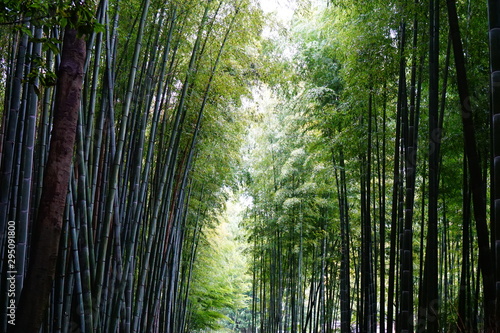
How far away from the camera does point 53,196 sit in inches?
73.9

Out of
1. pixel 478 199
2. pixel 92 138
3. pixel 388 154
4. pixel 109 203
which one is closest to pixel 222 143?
pixel 388 154

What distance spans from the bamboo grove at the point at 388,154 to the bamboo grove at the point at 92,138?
3.89 ft

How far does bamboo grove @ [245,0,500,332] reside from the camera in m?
2.97

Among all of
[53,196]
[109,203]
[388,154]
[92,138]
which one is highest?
[388,154]

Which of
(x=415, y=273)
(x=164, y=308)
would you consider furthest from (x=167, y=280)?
(x=415, y=273)

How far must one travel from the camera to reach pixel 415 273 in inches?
380

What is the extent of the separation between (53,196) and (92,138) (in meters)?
1.19

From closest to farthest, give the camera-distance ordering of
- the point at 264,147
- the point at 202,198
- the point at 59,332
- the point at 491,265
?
the point at 491,265 → the point at 59,332 → the point at 202,198 → the point at 264,147

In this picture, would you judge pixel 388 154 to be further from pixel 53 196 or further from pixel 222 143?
pixel 53 196

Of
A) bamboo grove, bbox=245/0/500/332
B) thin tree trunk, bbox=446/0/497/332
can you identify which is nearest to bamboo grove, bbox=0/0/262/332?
bamboo grove, bbox=245/0/500/332

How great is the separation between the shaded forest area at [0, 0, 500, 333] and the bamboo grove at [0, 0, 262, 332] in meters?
0.01

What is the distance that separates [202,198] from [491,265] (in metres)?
5.42

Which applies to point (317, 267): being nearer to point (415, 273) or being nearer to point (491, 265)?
point (415, 273)

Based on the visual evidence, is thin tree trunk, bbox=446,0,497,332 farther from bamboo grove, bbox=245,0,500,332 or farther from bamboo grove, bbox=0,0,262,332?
bamboo grove, bbox=0,0,262,332
